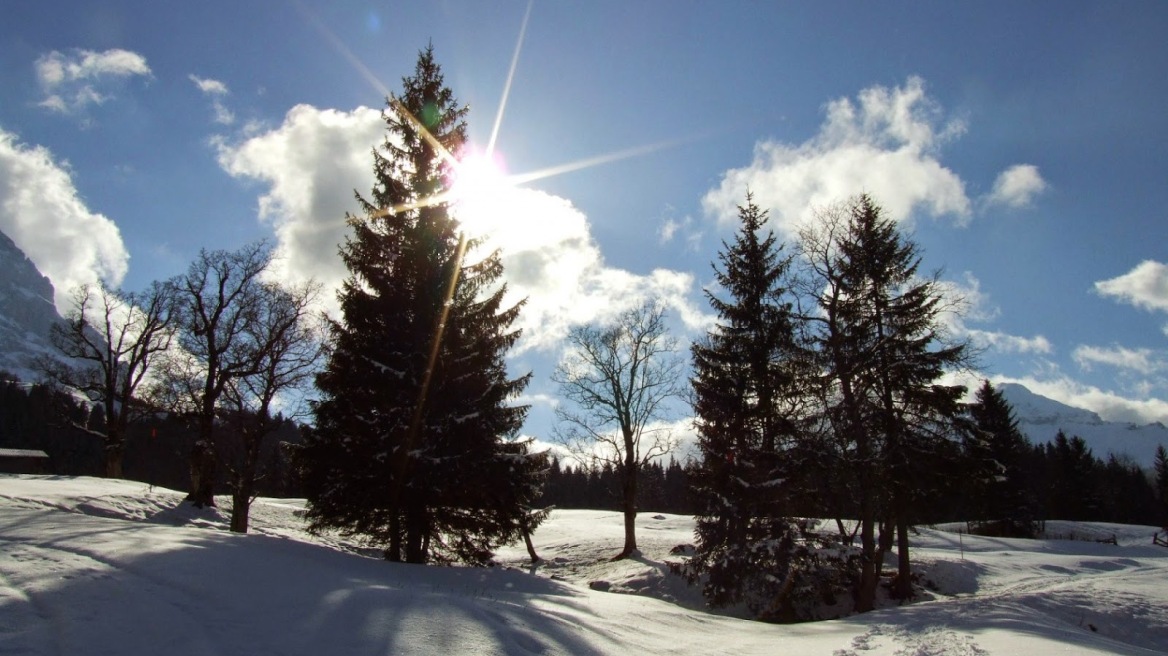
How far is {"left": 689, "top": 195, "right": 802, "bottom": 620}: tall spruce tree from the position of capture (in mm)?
18312

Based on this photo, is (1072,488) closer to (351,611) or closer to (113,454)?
(351,611)

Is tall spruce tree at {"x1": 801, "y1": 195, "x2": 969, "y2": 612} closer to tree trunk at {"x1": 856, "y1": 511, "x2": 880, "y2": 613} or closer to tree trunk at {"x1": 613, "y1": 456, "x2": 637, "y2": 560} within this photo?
tree trunk at {"x1": 856, "y1": 511, "x2": 880, "y2": 613}

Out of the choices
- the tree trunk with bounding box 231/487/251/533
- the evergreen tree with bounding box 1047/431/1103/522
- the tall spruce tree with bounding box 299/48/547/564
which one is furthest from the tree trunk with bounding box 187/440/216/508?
the evergreen tree with bounding box 1047/431/1103/522

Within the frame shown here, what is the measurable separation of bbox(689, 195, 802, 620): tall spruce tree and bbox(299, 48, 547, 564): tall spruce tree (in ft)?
19.0

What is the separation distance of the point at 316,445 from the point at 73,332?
72.2 feet

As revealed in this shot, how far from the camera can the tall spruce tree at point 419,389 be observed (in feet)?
54.1

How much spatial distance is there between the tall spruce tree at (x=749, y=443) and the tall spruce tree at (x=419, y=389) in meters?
5.79

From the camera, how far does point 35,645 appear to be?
4.88 metres

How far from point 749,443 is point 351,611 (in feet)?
49.5

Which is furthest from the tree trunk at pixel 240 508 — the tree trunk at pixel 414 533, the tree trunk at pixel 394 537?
the tree trunk at pixel 414 533

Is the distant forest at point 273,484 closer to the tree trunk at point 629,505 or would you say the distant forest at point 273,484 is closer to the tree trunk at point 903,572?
the tree trunk at point 629,505

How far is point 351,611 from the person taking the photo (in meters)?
7.11

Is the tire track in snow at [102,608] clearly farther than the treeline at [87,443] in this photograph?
No

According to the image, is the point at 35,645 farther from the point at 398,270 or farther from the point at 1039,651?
the point at 398,270
